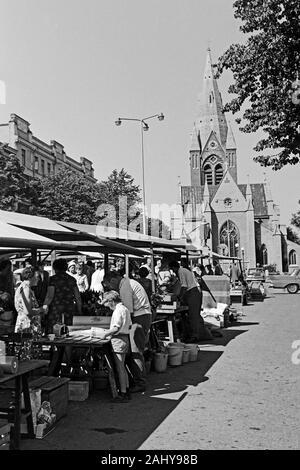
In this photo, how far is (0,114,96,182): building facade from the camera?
5047 cm

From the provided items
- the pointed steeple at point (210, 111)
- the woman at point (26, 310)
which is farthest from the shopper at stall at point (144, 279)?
the pointed steeple at point (210, 111)

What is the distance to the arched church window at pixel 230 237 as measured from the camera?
269ft

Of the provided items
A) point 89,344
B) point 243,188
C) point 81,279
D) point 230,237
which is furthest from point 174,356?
point 243,188

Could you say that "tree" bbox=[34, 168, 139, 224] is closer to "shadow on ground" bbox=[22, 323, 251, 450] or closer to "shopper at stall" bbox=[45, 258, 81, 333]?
"shopper at stall" bbox=[45, 258, 81, 333]

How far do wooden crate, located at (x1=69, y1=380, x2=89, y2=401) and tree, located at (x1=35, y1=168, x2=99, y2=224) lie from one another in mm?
31992

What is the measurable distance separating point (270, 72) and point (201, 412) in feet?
28.7

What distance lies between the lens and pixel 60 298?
7.95 m

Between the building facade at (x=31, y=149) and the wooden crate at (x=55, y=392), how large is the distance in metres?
42.1

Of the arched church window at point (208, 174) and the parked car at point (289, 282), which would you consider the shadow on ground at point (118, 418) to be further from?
the arched church window at point (208, 174)

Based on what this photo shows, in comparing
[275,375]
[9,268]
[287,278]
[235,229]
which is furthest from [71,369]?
[235,229]

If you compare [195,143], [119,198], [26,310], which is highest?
[195,143]

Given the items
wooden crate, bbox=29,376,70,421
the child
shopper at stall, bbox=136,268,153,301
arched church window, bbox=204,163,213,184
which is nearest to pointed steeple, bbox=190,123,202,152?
arched church window, bbox=204,163,213,184

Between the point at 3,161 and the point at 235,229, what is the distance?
5416 centimetres

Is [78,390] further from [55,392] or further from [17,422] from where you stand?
[17,422]
